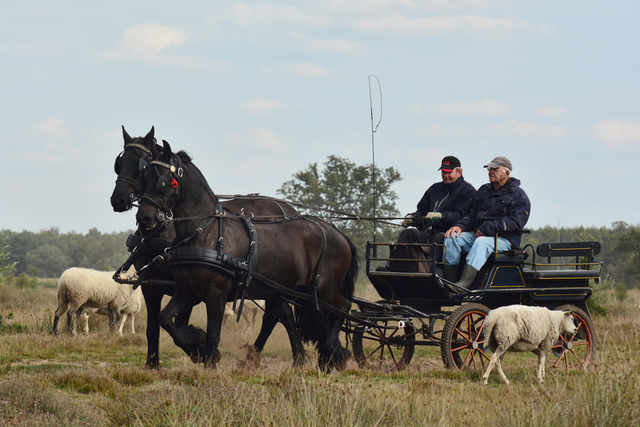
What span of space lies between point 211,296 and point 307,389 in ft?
6.82

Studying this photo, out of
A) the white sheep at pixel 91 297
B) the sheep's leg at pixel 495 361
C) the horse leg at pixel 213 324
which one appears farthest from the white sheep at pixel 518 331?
the white sheep at pixel 91 297

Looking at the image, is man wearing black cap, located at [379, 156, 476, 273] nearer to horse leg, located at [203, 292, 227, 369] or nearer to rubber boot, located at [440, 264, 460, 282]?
rubber boot, located at [440, 264, 460, 282]

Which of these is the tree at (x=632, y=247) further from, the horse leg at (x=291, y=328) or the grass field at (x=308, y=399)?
the horse leg at (x=291, y=328)

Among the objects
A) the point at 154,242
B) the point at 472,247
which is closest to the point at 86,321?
the point at 154,242

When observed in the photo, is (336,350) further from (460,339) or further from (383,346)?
(460,339)

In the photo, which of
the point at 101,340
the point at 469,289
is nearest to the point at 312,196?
the point at 101,340

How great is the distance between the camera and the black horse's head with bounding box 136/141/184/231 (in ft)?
23.6

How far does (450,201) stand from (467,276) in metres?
1.23

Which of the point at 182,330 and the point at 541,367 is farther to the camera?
the point at 182,330

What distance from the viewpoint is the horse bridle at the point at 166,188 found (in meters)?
7.23

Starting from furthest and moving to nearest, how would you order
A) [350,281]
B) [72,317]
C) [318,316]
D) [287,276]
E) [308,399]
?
1. [72,317]
2. [350,281]
3. [318,316]
4. [287,276]
5. [308,399]

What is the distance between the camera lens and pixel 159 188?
7219mm

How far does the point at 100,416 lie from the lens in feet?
18.2

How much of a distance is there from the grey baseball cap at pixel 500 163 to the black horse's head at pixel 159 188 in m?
4.03
